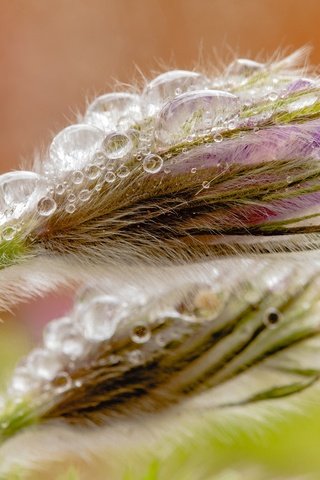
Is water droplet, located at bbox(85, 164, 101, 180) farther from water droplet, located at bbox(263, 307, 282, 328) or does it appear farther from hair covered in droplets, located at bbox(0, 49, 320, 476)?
water droplet, located at bbox(263, 307, 282, 328)

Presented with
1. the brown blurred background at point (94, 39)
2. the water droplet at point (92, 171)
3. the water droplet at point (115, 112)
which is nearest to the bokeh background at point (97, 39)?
the brown blurred background at point (94, 39)

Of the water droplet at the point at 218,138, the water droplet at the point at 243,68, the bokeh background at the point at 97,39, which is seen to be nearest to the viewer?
the water droplet at the point at 218,138

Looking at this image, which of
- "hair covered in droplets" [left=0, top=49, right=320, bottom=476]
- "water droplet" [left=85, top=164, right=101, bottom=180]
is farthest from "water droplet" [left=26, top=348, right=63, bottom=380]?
"water droplet" [left=85, top=164, right=101, bottom=180]

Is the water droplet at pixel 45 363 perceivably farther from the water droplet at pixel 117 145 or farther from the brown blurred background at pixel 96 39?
the brown blurred background at pixel 96 39

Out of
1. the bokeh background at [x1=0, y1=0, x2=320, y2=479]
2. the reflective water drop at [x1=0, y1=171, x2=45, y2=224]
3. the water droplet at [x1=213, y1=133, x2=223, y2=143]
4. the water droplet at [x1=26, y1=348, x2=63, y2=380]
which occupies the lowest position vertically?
the water droplet at [x1=26, y1=348, x2=63, y2=380]

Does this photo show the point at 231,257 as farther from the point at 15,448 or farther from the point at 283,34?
the point at 283,34

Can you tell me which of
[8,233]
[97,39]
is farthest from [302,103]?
[97,39]
